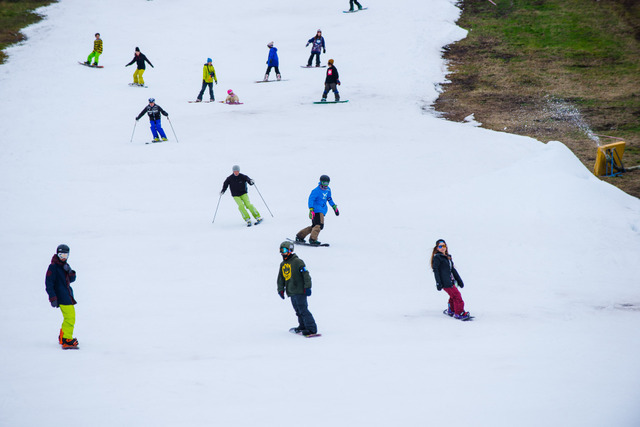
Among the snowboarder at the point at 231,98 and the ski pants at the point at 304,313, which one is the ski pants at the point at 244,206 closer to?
the ski pants at the point at 304,313

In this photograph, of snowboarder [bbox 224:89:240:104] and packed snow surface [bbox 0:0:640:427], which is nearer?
packed snow surface [bbox 0:0:640:427]

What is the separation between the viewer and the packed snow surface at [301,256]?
6.90 m

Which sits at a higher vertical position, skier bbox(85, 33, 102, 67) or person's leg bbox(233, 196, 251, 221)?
skier bbox(85, 33, 102, 67)

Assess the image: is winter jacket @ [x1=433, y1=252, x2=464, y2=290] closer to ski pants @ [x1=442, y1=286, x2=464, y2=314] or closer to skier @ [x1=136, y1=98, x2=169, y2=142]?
ski pants @ [x1=442, y1=286, x2=464, y2=314]

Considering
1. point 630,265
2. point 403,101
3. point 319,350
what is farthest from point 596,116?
point 319,350

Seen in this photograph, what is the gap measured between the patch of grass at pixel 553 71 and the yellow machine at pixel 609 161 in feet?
1.46

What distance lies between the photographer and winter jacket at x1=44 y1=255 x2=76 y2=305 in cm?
816

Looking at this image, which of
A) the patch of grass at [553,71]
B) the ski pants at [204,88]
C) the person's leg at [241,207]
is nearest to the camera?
the person's leg at [241,207]

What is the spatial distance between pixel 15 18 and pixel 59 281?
1278 inches

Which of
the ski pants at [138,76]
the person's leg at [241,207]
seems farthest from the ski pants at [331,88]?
the person's leg at [241,207]

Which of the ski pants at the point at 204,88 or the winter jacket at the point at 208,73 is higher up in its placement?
the winter jacket at the point at 208,73

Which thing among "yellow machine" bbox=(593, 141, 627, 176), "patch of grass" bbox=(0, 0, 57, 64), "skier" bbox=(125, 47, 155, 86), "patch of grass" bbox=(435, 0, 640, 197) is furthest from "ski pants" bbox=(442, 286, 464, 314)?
"patch of grass" bbox=(0, 0, 57, 64)

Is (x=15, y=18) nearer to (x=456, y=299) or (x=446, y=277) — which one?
(x=446, y=277)

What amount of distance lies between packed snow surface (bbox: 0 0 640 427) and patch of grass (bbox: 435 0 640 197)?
2177mm
